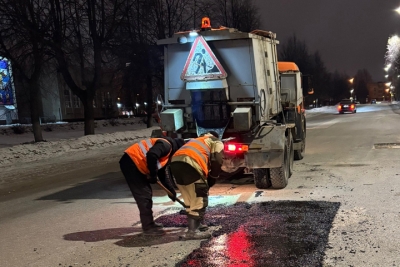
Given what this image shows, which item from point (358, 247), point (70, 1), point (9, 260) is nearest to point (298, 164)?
point (358, 247)

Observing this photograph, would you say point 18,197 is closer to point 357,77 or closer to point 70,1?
point 70,1

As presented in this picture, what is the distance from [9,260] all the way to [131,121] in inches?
1299

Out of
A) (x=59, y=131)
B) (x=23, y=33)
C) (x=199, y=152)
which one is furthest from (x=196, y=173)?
(x=59, y=131)

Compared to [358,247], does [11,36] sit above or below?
above

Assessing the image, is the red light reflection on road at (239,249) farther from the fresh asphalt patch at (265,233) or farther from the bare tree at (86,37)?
the bare tree at (86,37)

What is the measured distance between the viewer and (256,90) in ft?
23.0

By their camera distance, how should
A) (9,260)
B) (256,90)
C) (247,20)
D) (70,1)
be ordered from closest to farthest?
(9,260)
(256,90)
(70,1)
(247,20)

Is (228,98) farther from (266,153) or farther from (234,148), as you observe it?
(266,153)

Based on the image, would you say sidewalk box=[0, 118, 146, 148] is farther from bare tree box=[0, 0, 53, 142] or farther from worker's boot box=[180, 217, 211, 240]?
worker's boot box=[180, 217, 211, 240]

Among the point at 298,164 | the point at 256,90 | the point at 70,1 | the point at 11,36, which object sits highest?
the point at 70,1

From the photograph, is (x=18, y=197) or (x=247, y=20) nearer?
(x=18, y=197)

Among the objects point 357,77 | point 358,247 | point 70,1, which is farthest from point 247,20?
point 357,77

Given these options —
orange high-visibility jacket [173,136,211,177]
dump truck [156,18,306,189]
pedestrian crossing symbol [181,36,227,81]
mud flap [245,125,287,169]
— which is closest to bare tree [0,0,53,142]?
dump truck [156,18,306,189]

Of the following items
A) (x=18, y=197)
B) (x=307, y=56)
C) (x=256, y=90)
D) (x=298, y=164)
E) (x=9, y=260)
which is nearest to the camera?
(x=9, y=260)
